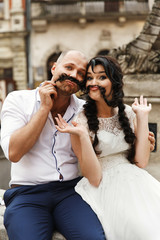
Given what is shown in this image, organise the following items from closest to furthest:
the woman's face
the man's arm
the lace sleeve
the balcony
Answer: the man's arm, the woman's face, the lace sleeve, the balcony

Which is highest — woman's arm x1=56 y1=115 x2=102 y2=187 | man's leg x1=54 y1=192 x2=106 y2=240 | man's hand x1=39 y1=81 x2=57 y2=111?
man's hand x1=39 y1=81 x2=57 y2=111

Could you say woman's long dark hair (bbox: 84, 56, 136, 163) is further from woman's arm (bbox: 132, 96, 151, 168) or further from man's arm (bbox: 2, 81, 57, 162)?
man's arm (bbox: 2, 81, 57, 162)

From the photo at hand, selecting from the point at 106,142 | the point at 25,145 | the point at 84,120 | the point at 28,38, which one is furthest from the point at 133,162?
the point at 28,38

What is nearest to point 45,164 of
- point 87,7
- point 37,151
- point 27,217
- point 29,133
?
point 37,151

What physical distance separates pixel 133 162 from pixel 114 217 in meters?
0.44

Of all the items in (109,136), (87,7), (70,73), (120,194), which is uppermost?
(70,73)

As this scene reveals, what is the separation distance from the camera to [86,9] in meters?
14.8

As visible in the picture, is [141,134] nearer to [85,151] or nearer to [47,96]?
[85,151]

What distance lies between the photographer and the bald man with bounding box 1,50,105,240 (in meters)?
1.70

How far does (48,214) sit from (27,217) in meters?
0.16

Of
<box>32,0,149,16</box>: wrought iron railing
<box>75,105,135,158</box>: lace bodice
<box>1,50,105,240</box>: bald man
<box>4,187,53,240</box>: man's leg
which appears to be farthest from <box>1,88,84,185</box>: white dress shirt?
<box>32,0,149,16</box>: wrought iron railing

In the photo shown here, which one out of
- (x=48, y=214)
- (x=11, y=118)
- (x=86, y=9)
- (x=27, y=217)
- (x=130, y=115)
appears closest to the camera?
(x=27, y=217)

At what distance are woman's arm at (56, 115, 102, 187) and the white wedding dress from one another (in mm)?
68

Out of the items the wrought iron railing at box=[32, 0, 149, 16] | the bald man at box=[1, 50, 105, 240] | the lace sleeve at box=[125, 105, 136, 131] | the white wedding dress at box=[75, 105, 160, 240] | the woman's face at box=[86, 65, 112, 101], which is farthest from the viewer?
the wrought iron railing at box=[32, 0, 149, 16]
